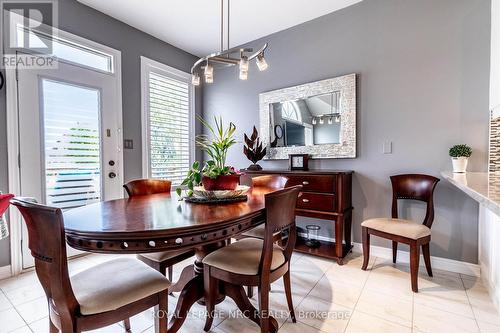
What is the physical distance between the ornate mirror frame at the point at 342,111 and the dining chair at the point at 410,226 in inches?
23.9

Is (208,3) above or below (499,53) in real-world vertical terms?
above

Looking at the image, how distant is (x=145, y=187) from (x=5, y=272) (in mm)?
1564

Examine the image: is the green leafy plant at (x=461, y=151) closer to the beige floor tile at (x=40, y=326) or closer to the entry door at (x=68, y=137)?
the beige floor tile at (x=40, y=326)

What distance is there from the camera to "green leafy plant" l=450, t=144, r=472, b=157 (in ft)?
6.79

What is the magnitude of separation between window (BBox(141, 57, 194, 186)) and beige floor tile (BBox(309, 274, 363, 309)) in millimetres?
2544

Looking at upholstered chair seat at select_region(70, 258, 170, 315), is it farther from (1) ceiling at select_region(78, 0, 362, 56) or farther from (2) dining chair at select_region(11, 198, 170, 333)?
(1) ceiling at select_region(78, 0, 362, 56)

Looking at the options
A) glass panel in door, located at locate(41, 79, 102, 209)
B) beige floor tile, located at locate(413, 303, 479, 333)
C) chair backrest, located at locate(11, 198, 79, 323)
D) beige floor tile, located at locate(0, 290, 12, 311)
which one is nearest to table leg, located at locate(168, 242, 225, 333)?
chair backrest, located at locate(11, 198, 79, 323)

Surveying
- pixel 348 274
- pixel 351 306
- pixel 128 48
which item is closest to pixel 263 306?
pixel 351 306

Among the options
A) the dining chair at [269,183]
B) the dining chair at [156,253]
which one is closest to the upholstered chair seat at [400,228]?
the dining chair at [269,183]

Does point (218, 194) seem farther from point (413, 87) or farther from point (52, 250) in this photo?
point (413, 87)

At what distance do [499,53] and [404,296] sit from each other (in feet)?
6.38

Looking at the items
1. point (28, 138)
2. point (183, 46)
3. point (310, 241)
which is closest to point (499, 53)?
point (310, 241)

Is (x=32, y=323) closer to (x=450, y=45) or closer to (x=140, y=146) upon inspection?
(x=140, y=146)

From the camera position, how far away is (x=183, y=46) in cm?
371
